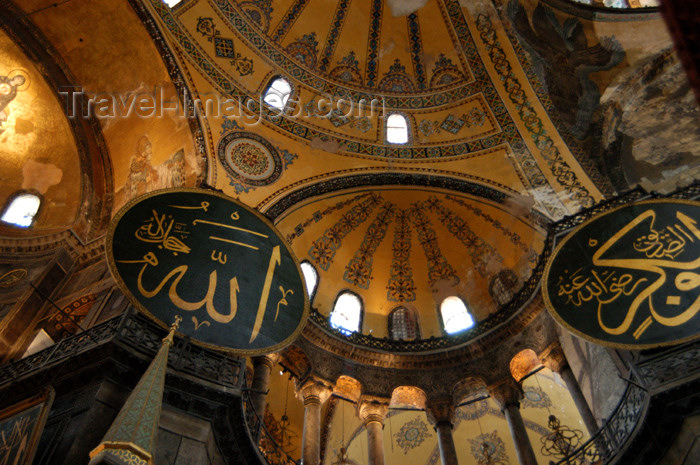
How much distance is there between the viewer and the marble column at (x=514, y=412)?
24.6 ft

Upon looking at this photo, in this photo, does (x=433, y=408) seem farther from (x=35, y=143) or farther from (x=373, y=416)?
(x=35, y=143)

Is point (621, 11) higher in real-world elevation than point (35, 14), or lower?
higher

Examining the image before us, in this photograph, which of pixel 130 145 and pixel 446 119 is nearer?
pixel 130 145

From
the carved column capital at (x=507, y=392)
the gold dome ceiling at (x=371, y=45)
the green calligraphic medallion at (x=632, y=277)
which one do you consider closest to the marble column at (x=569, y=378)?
the carved column capital at (x=507, y=392)

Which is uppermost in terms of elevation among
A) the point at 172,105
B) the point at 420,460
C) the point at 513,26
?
the point at 513,26

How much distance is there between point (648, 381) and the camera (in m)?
5.68

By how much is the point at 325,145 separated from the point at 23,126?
5397 mm

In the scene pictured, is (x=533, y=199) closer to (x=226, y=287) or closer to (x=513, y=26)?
(x=513, y=26)

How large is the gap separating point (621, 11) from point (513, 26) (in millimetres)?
2346

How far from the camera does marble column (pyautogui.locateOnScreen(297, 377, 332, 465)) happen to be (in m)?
7.55

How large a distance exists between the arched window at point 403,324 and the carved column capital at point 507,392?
182 centimetres

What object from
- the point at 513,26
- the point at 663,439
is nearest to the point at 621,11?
the point at 513,26

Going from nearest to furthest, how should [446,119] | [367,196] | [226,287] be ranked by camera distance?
[226,287]
[367,196]
[446,119]

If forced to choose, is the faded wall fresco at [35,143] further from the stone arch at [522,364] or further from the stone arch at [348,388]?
the stone arch at [522,364]
